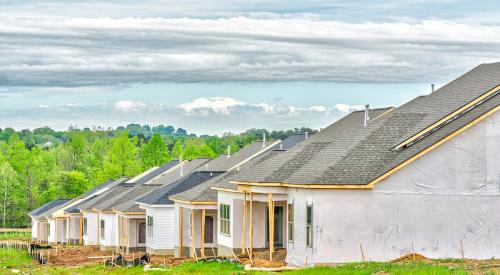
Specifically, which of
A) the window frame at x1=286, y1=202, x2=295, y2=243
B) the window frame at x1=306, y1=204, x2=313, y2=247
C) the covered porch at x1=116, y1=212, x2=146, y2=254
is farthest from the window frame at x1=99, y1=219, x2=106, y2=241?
the window frame at x1=306, y1=204, x2=313, y2=247

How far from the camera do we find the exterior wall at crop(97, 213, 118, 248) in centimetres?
7719

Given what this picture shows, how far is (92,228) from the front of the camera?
87.5 meters

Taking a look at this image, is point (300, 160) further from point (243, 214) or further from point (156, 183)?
point (156, 183)

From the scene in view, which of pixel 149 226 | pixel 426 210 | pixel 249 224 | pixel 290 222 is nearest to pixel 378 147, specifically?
pixel 426 210

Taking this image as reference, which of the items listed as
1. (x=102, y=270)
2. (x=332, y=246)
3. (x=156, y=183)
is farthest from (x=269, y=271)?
(x=156, y=183)

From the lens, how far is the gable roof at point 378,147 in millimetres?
42656

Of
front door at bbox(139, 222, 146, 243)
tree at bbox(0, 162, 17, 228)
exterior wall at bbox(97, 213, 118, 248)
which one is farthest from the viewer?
tree at bbox(0, 162, 17, 228)

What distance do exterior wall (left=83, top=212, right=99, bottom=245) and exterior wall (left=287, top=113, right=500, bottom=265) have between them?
45.3 meters

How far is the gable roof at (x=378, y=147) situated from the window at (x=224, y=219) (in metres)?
3.64

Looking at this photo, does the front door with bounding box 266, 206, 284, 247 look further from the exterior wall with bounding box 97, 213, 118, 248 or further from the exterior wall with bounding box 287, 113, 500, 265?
the exterior wall with bounding box 97, 213, 118, 248

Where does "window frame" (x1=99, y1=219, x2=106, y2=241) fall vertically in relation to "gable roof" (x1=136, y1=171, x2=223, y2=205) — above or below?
below

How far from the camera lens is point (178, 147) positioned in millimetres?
188250

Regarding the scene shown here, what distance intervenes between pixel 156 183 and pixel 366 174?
133 ft

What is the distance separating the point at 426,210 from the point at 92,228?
4880cm
